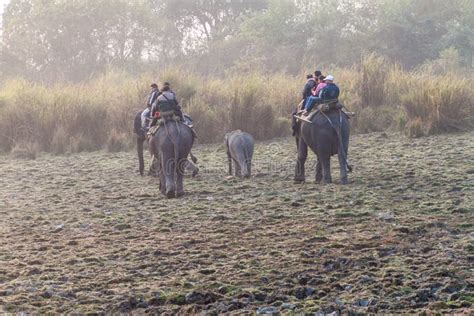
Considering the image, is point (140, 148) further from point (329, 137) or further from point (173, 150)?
point (329, 137)

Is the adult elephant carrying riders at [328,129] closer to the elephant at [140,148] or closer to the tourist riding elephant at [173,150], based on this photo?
the tourist riding elephant at [173,150]

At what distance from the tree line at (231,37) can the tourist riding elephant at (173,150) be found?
17476 mm

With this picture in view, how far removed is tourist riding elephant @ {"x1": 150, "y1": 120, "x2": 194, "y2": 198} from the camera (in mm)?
10711

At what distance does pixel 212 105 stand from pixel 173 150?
910 centimetres

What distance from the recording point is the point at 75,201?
36.2 feet

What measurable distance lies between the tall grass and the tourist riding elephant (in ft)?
24.1

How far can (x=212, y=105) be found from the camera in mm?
19781

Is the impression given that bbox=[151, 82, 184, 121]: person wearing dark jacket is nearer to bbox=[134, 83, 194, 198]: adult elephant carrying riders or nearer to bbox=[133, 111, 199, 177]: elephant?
bbox=[134, 83, 194, 198]: adult elephant carrying riders

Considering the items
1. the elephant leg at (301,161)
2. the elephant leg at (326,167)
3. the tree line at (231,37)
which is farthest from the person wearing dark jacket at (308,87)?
the tree line at (231,37)

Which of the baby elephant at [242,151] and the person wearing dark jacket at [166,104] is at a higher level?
the person wearing dark jacket at [166,104]

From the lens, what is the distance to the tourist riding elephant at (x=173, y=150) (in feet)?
35.1

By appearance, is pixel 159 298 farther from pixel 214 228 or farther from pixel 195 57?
pixel 195 57

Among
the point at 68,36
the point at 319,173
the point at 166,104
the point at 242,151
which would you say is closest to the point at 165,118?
the point at 166,104

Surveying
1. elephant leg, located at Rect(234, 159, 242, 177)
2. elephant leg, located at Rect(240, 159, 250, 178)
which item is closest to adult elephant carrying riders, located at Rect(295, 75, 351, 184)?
elephant leg, located at Rect(240, 159, 250, 178)
